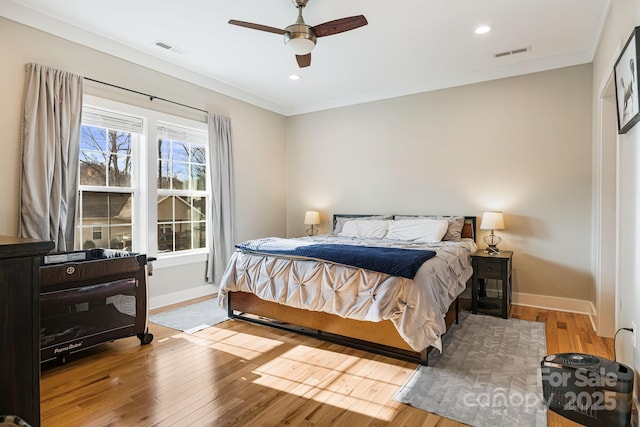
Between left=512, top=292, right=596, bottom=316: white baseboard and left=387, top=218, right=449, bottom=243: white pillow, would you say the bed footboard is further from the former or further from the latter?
left=512, top=292, right=596, bottom=316: white baseboard

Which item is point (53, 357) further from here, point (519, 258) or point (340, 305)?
point (519, 258)

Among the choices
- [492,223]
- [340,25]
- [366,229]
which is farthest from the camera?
[366,229]

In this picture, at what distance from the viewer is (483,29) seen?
3.29m

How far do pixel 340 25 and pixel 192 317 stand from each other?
10.2 feet

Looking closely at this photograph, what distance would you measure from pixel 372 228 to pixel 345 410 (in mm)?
2783

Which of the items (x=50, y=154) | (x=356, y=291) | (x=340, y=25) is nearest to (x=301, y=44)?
(x=340, y=25)

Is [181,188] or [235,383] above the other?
[181,188]

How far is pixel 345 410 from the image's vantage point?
80.4 inches

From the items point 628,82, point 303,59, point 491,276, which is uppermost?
point 303,59

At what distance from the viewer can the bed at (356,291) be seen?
2.55 m

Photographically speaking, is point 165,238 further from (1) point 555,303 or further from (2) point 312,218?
(1) point 555,303

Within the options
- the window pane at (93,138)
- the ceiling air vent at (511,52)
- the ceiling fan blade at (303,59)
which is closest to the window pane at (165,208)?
the window pane at (93,138)

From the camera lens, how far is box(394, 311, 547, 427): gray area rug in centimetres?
199

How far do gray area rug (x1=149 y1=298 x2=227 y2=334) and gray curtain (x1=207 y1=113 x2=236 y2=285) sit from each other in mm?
618
